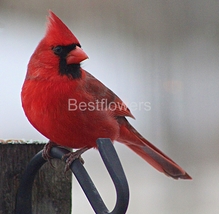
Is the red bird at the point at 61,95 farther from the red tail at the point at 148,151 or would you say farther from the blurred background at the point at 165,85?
the blurred background at the point at 165,85

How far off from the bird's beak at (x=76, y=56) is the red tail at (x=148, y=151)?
31cm

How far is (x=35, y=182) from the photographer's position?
89 centimetres

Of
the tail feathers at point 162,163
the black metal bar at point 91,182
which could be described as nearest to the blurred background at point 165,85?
the tail feathers at point 162,163

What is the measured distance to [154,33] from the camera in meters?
1.59

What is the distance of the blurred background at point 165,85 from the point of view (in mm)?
1483

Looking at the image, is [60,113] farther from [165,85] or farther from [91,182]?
[165,85]

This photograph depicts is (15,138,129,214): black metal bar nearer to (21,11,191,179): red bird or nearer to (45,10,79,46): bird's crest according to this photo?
(21,11,191,179): red bird

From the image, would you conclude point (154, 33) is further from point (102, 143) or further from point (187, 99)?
point (102, 143)

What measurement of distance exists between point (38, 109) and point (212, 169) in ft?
3.06

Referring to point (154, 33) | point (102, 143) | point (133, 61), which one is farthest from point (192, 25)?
point (102, 143)

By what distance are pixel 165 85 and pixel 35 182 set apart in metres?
0.87

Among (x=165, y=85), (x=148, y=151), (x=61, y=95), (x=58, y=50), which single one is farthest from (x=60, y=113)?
(x=165, y=85)

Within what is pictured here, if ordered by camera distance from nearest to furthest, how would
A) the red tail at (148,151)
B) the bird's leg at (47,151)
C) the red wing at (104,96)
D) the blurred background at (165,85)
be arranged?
the bird's leg at (47,151) → the red wing at (104,96) → the red tail at (148,151) → the blurred background at (165,85)

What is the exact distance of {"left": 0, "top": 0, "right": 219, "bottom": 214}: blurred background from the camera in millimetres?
1483
